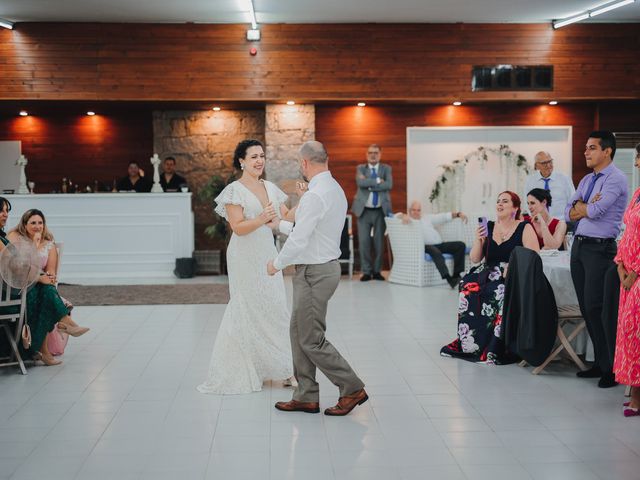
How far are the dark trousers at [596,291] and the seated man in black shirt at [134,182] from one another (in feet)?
26.6

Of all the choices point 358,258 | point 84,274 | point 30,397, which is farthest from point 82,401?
point 358,258

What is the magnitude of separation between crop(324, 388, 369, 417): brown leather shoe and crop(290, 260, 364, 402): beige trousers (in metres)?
0.05

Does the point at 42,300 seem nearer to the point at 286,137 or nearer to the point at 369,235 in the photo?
the point at 369,235

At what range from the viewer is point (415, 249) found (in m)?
10.8

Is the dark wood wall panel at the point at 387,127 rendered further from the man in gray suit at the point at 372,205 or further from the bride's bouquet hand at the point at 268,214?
the bride's bouquet hand at the point at 268,214

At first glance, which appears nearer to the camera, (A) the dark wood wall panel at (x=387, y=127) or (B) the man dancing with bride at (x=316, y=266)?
(B) the man dancing with bride at (x=316, y=266)

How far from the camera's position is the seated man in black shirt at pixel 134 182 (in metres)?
12.4

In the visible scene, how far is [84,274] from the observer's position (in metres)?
11.8

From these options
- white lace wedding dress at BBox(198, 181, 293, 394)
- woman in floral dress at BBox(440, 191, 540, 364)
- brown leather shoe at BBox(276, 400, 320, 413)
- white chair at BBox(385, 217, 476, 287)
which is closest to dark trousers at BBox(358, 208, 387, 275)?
white chair at BBox(385, 217, 476, 287)

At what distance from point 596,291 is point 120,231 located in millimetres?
7876

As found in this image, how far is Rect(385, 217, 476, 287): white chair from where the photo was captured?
10781 millimetres

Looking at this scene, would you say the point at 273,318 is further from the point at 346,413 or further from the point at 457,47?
the point at 457,47

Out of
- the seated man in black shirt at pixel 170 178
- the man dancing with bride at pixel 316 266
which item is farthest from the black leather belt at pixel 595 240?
the seated man in black shirt at pixel 170 178

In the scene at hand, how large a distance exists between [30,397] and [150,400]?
0.82m
